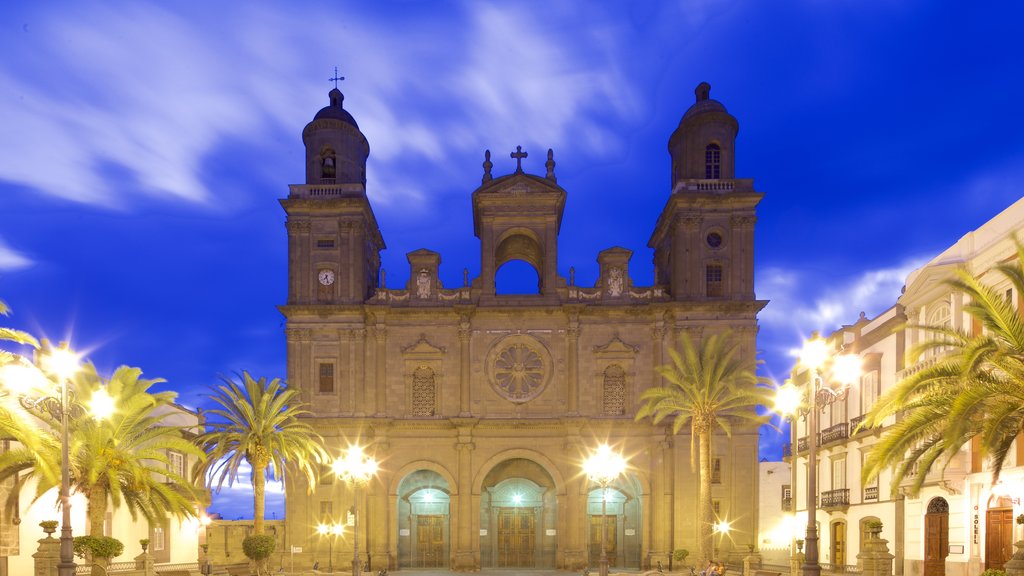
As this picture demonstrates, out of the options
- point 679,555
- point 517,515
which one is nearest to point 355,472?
point 517,515

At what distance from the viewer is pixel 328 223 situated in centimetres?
4625

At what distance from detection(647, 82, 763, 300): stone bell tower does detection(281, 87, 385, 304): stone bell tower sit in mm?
19238

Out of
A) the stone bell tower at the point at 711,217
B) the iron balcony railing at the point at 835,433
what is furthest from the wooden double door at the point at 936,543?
the stone bell tower at the point at 711,217

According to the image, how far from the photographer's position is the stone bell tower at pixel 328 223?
150ft

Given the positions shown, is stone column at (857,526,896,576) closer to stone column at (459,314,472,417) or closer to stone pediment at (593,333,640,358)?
stone pediment at (593,333,640,358)

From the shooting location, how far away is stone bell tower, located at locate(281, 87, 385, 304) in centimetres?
4569

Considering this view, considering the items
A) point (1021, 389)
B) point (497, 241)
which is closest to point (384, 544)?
point (497, 241)

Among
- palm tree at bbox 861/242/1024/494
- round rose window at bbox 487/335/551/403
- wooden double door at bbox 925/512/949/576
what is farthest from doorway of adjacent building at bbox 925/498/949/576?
round rose window at bbox 487/335/551/403

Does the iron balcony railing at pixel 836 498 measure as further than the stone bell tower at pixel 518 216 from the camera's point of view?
No

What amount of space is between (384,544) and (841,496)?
83.1ft

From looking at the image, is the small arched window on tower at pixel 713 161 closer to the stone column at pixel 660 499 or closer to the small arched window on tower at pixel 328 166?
the stone column at pixel 660 499

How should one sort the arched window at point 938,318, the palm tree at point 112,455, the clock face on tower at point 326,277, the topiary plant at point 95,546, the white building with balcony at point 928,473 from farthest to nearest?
1. the clock face on tower at point 326,277
2. the arched window at point 938,318
3. the palm tree at point 112,455
4. the white building with balcony at point 928,473
5. the topiary plant at point 95,546

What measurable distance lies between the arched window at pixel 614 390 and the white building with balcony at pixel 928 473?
11064 millimetres

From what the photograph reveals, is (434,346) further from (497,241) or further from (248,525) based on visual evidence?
(248,525)
